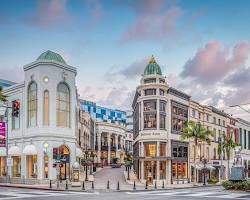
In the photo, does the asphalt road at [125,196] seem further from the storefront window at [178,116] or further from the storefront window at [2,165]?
the storefront window at [178,116]

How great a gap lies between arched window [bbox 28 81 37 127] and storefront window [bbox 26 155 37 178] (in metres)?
4.45

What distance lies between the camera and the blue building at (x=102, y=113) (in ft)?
407

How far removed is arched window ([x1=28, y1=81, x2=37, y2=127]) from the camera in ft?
191

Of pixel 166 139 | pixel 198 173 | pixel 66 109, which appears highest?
pixel 66 109

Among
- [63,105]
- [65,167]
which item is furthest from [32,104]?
[65,167]

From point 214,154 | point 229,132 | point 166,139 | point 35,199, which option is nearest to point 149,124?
point 166,139

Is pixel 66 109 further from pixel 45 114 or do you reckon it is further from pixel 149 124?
pixel 149 124

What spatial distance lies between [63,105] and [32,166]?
921 centimetres

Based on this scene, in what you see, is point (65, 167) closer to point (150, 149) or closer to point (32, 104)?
point (32, 104)

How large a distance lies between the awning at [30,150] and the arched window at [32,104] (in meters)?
2.92

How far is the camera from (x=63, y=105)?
196 ft

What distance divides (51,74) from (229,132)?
50954 millimetres

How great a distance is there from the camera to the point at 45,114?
57594mm

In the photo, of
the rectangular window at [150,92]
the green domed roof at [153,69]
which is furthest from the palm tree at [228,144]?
the rectangular window at [150,92]
